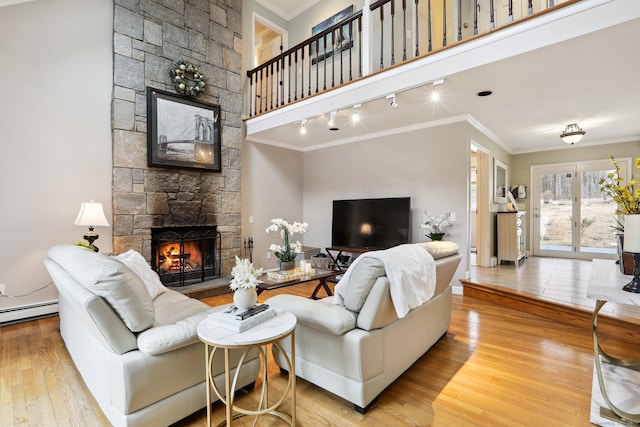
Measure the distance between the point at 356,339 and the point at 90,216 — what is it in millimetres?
3232

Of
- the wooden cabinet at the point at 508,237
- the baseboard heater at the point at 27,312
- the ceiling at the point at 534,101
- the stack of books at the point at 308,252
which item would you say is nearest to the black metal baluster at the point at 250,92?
the ceiling at the point at 534,101

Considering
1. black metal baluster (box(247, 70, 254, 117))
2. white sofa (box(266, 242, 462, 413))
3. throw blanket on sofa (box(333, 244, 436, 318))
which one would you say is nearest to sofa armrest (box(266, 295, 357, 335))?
white sofa (box(266, 242, 462, 413))

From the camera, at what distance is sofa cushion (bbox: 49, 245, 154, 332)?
1500 millimetres

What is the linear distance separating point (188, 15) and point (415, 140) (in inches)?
156

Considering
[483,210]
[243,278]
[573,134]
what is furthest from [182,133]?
[573,134]

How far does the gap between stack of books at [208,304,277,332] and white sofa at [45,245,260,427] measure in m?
0.20

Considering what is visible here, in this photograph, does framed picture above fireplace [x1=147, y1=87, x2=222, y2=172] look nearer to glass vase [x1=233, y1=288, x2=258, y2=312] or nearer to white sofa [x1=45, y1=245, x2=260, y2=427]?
white sofa [x1=45, y1=245, x2=260, y2=427]

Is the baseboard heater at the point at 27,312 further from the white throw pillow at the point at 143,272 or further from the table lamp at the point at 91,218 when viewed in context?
the white throw pillow at the point at 143,272

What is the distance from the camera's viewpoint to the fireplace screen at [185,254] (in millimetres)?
4363

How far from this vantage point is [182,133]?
4469 millimetres

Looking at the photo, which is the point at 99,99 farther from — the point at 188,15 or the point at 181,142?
the point at 188,15

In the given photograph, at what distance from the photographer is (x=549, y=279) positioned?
4621 millimetres

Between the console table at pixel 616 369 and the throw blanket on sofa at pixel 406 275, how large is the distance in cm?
90

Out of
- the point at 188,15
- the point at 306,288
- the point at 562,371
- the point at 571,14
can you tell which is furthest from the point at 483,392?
the point at 188,15
